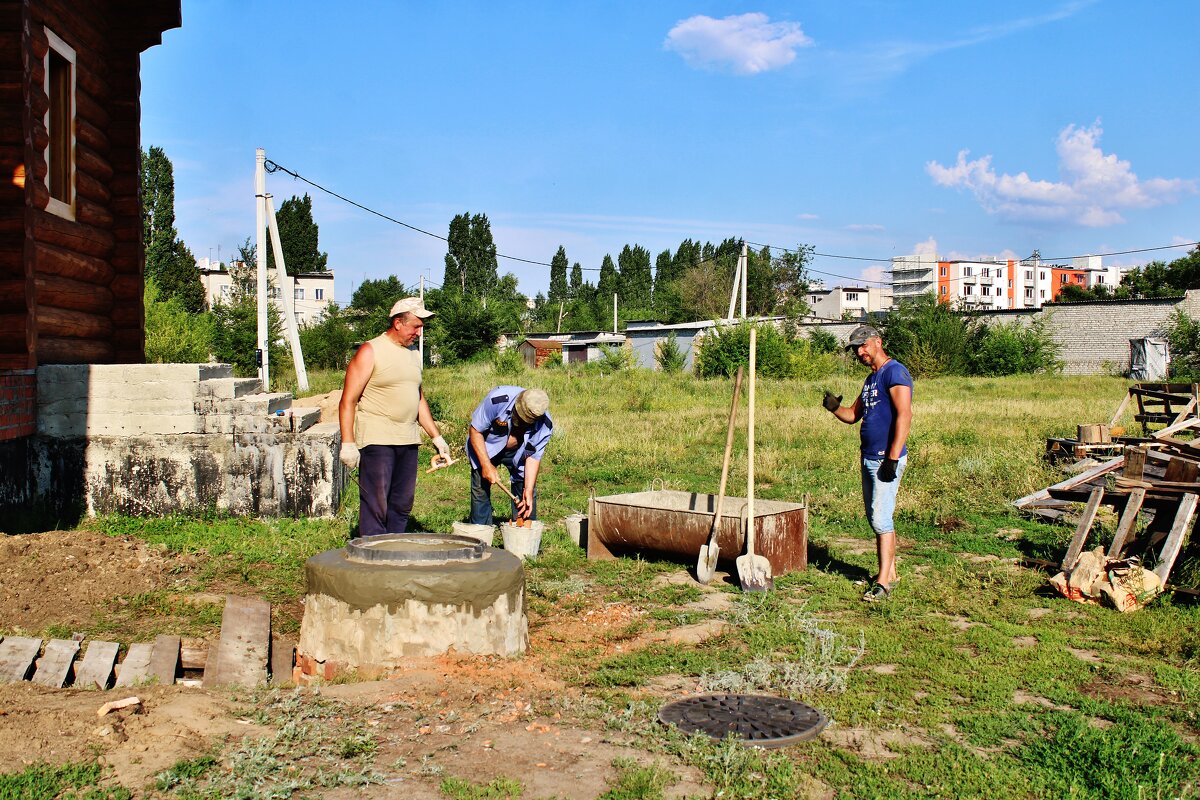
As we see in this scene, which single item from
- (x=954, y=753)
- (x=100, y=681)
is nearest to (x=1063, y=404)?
(x=954, y=753)

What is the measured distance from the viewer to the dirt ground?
342cm

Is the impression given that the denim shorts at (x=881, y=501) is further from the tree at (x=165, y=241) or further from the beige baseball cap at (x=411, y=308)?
the tree at (x=165, y=241)

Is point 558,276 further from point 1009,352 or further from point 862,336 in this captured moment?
point 862,336

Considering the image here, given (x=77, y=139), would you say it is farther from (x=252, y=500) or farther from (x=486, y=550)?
(x=486, y=550)

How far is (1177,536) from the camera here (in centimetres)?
644

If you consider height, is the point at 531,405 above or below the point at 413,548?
above

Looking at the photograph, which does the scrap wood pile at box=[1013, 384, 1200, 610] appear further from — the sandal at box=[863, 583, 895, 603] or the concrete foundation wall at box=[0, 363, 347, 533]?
the concrete foundation wall at box=[0, 363, 347, 533]

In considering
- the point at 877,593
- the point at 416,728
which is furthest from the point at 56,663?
the point at 877,593

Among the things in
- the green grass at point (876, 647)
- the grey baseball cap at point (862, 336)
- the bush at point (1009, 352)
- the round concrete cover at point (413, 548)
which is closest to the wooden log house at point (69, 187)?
the green grass at point (876, 647)

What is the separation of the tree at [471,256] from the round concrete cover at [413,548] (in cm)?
6213

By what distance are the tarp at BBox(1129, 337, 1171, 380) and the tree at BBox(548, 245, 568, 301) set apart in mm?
61269

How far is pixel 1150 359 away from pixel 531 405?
115 feet

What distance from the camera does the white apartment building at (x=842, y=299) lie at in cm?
10044

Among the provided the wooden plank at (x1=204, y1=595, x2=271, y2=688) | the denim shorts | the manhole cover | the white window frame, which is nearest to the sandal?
the denim shorts
